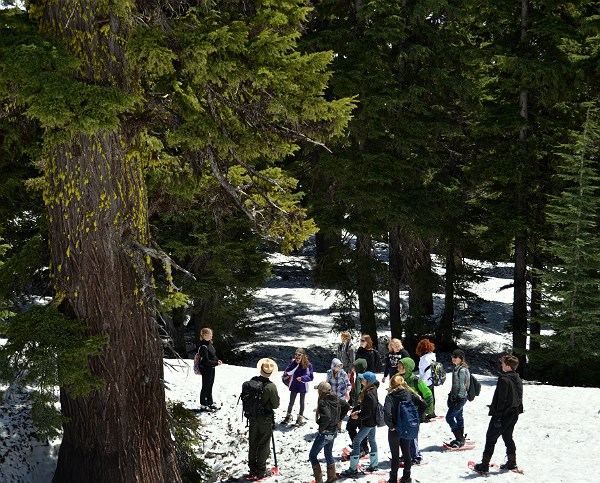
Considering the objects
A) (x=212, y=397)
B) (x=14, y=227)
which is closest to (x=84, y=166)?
(x=212, y=397)

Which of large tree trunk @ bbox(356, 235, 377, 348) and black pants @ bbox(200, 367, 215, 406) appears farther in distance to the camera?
large tree trunk @ bbox(356, 235, 377, 348)

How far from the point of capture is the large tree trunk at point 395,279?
76.3 ft

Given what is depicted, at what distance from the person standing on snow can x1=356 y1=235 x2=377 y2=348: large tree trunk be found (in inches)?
454

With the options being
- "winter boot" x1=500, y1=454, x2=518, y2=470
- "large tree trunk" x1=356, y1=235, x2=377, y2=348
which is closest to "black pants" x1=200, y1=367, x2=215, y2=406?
"winter boot" x1=500, y1=454, x2=518, y2=470

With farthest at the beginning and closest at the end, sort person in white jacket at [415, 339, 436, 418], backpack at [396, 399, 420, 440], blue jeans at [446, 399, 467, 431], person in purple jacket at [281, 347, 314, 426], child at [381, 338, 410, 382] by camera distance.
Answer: child at [381, 338, 410, 382] < person in purple jacket at [281, 347, 314, 426] < person in white jacket at [415, 339, 436, 418] < blue jeans at [446, 399, 467, 431] < backpack at [396, 399, 420, 440]

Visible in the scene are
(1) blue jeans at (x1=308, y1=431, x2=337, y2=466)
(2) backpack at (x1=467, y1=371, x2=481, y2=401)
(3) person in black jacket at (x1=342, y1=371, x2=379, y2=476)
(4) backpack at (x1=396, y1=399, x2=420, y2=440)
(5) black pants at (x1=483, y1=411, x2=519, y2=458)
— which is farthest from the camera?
(2) backpack at (x1=467, y1=371, x2=481, y2=401)

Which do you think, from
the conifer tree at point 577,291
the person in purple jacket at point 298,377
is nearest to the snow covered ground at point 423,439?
the person in purple jacket at point 298,377

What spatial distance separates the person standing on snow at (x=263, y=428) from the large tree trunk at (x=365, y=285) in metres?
11.5

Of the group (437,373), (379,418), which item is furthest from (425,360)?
(379,418)

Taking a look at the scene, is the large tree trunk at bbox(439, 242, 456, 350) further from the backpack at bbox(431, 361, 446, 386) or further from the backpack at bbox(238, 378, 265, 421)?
the backpack at bbox(238, 378, 265, 421)

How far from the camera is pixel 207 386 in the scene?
14336mm

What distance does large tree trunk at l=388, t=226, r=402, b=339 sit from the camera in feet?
76.3

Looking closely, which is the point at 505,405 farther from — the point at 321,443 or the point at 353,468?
the point at 321,443

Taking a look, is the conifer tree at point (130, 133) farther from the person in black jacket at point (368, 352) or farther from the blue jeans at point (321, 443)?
the person in black jacket at point (368, 352)
